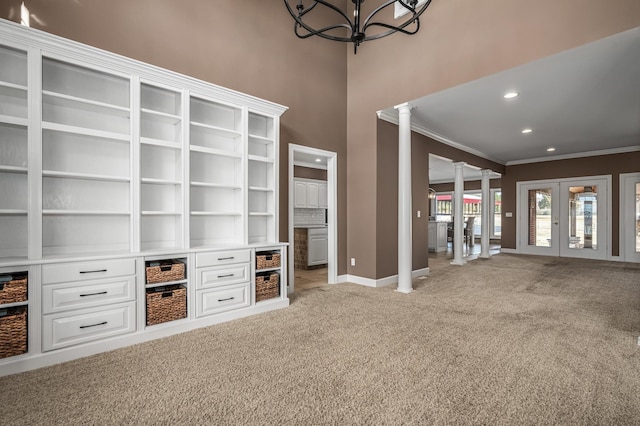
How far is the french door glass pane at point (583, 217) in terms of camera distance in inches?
316

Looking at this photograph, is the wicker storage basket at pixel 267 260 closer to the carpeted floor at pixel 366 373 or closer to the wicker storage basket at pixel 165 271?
the carpeted floor at pixel 366 373

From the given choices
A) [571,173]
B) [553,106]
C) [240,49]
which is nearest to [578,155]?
[571,173]

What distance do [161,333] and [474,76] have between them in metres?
4.40

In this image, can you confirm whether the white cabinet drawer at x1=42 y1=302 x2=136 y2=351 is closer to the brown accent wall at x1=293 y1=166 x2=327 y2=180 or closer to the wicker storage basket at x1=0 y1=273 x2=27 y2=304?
the wicker storage basket at x1=0 y1=273 x2=27 y2=304

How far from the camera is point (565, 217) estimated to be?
843 cm

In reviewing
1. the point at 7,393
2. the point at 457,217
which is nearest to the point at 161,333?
the point at 7,393

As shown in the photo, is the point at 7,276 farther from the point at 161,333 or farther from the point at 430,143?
the point at 430,143

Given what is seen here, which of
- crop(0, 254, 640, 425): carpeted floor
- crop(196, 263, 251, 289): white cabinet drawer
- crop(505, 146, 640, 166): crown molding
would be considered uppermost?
crop(505, 146, 640, 166): crown molding

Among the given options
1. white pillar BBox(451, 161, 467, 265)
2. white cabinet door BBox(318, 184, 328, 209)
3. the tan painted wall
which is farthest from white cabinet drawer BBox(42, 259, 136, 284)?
white pillar BBox(451, 161, 467, 265)

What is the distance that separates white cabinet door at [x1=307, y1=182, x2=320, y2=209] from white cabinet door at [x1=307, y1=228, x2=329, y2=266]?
1.22 m

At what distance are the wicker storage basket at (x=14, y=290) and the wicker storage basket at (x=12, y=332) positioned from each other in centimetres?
11

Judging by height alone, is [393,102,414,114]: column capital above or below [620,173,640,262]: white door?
above

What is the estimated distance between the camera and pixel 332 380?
Result: 2082 mm

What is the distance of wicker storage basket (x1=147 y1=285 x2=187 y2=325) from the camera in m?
2.81
